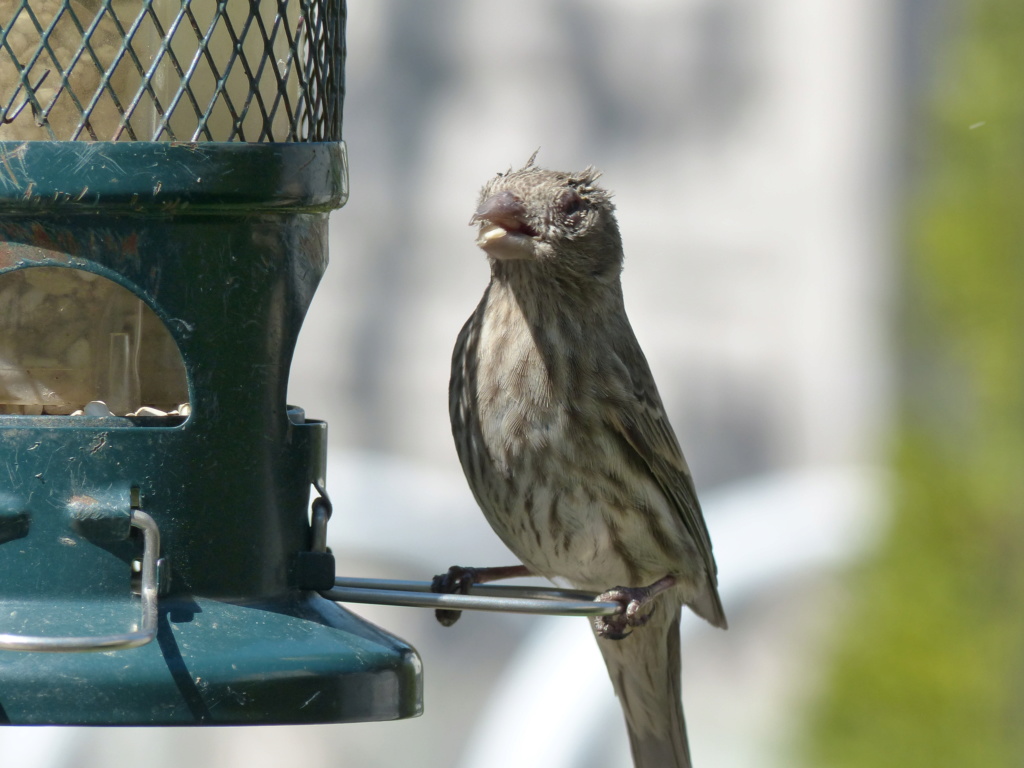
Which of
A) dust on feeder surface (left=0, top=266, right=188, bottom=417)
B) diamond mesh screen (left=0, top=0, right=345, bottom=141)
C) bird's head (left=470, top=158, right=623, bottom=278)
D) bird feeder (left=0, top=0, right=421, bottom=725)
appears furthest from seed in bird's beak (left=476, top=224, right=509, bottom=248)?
dust on feeder surface (left=0, top=266, right=188, bottom=417)

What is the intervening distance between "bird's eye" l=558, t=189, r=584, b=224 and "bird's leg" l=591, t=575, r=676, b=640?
971 mm

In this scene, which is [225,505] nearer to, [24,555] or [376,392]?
[24,555]

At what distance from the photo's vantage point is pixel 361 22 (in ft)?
28.5

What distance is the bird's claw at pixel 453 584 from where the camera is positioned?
142 inches

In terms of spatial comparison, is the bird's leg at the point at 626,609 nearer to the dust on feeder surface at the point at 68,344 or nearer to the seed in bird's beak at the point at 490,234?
the seed in bird's beak at the point at 490,234

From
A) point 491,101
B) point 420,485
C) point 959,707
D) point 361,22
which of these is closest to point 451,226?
point 491,101

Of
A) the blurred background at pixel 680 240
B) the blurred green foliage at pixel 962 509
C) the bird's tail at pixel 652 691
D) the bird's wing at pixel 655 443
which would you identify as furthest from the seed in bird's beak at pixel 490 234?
the blurred background at pixel 680 240

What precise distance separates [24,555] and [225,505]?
37 cm

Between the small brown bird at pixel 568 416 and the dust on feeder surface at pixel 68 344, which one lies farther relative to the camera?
the small brown bird at pixel 568 416

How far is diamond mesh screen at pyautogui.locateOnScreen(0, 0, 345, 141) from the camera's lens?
2674 mm

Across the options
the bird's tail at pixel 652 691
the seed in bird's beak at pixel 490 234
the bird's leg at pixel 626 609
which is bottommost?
the bird's tail at pixel 652 691

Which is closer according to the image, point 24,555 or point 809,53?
point 24,555

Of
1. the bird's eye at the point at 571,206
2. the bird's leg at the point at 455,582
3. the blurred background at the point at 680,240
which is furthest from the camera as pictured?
the blurred background at the point at 680,240

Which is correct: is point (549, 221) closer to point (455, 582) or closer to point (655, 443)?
point (655, 443)
